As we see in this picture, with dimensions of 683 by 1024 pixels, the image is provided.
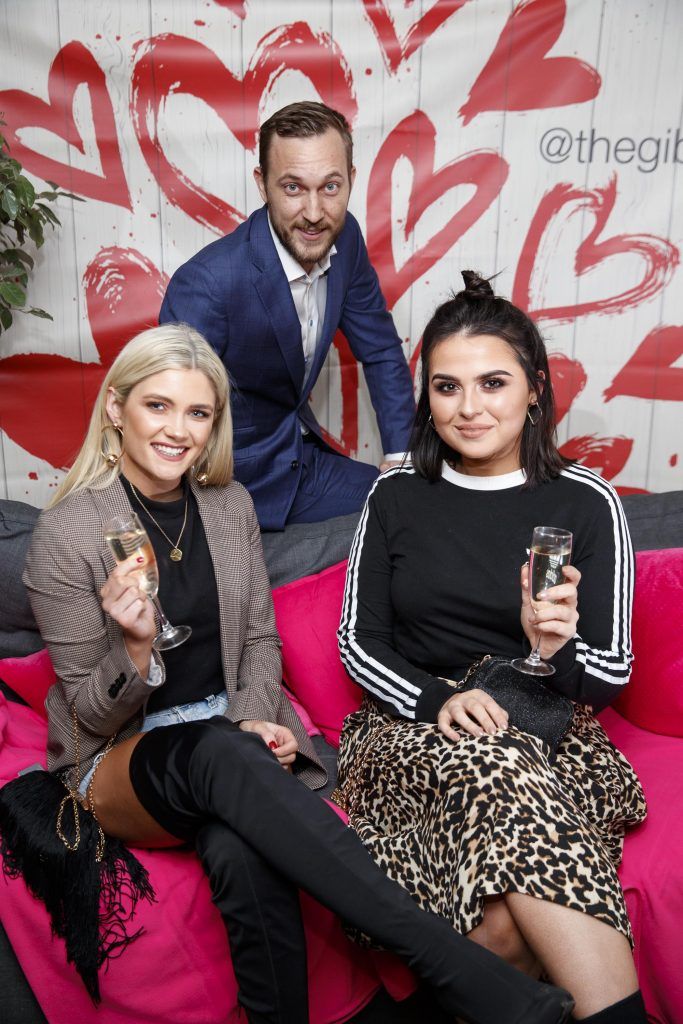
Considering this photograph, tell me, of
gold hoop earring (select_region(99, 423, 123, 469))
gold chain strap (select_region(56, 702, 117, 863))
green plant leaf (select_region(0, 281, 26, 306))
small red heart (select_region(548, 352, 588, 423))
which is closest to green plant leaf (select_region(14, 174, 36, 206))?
green plant leaf (select_region(0, 281, 26, 306))

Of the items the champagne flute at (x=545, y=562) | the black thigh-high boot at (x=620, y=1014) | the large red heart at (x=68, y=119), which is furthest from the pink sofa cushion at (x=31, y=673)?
the large red heart at (x=68, y=119)

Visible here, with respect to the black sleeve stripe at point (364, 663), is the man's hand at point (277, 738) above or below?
below

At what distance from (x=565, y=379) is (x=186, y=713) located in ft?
6.95

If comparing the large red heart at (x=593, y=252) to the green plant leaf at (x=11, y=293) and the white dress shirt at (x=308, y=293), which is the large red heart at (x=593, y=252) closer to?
the white dress shirt at (x=308, y=293)

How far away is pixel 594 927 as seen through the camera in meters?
1.31

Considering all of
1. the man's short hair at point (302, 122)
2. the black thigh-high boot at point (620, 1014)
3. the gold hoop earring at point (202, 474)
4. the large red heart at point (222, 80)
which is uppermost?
the large red heart at point (222, 80)

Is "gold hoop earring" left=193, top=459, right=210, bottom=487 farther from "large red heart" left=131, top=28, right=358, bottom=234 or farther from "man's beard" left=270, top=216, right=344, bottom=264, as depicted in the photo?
"large red heart" left=131, top=28, right=358, bottom=234

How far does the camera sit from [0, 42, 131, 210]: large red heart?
280 cm

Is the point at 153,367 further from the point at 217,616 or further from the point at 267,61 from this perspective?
the point at 267,61

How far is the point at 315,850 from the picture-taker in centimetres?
138

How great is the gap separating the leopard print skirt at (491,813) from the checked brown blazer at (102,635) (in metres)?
0.27

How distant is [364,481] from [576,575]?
4.32 feet

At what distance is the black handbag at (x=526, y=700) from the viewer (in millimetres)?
1621

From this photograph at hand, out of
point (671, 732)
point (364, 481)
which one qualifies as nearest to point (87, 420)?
point (364, 481)
